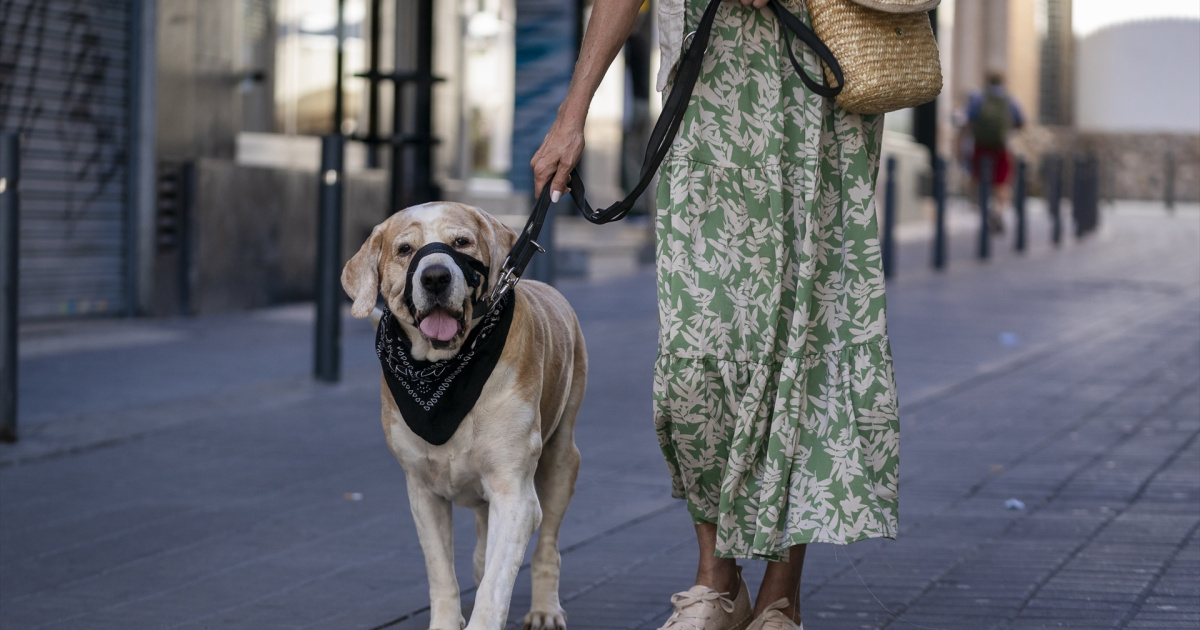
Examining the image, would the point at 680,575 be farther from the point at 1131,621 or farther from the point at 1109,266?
the point at 1109,266

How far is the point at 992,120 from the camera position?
71.4 ft

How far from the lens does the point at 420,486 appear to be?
3727 mm

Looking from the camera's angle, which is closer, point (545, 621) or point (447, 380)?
point (447, 380)

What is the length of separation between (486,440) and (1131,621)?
67.9 inches

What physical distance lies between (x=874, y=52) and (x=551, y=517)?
140cm

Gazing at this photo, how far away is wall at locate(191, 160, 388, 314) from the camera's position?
11.2m

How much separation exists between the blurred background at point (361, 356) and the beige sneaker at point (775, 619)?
34 centimetres

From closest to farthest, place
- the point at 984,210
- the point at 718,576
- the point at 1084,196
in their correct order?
1. the point at 718,576
2. the point at 984,210
3. the point at 1084,196

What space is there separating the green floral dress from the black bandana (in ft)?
1.30

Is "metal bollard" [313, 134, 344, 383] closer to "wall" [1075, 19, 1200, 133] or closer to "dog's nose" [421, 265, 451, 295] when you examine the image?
"dog's nose" [421, 265, 451, 295]

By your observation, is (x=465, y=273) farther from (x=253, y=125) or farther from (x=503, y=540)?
(x=253, y=125)

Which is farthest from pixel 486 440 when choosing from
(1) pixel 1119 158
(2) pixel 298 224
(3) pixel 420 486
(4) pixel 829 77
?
(1) pixel 1119 158

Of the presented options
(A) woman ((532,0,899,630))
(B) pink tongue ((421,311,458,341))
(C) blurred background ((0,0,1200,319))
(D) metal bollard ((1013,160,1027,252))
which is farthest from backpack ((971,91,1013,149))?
(B) pink tongue ((421,311,458,341))

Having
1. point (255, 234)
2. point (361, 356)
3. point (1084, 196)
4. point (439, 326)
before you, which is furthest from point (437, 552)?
point (1084, 196)
